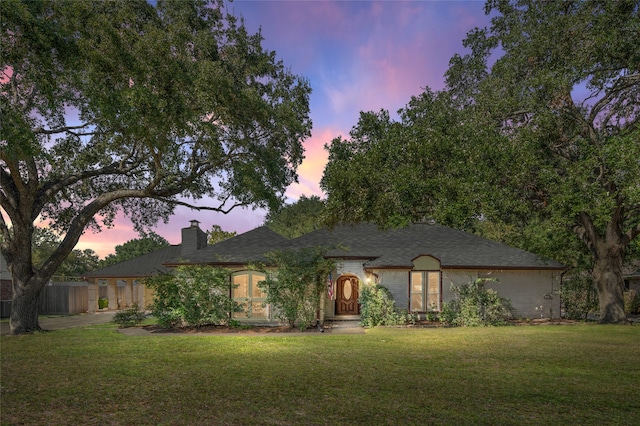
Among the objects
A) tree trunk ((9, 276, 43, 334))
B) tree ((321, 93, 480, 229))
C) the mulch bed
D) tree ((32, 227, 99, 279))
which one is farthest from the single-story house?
tree ((32, 227, 99, 279))

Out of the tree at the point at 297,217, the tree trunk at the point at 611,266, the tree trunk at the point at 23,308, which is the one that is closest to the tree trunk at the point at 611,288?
the tree trunk at the point at 611,266

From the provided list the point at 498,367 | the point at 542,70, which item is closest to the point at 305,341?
the point at 498,367

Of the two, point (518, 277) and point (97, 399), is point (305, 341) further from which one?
point (518, 277)

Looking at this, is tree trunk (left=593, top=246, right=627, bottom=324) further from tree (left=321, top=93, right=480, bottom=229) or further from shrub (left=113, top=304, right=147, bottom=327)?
shrub (left=113, top=304, right=147, bottom=327)

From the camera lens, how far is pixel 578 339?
15328mm

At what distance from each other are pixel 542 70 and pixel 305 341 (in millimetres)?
14757

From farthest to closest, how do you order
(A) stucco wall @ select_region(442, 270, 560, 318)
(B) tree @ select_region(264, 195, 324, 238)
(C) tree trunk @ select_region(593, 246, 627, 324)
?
(B) tree @ select_region(264, 195, 324, 238) → (A) stucco wall @ select_region(442, 270, 560, 318) → (C) tree trunk @ select_region(593, 246, 627, 324)

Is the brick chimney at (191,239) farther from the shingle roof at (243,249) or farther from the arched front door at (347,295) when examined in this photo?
the arched front door at (347,295)

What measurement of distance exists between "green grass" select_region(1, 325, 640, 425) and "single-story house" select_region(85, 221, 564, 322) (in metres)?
6.39

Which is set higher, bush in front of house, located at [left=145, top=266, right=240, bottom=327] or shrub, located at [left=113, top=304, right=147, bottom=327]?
bush in front of house, located at [left=145, top=266, right=240, bottom=327]

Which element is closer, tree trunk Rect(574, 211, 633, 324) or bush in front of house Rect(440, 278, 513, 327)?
bush in front of house Rect(440, 278, 513, 327)

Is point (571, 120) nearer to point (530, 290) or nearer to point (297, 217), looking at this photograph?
point (530, 290)

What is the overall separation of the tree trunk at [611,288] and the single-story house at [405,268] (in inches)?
76.6

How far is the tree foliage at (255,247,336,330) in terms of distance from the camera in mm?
18438
